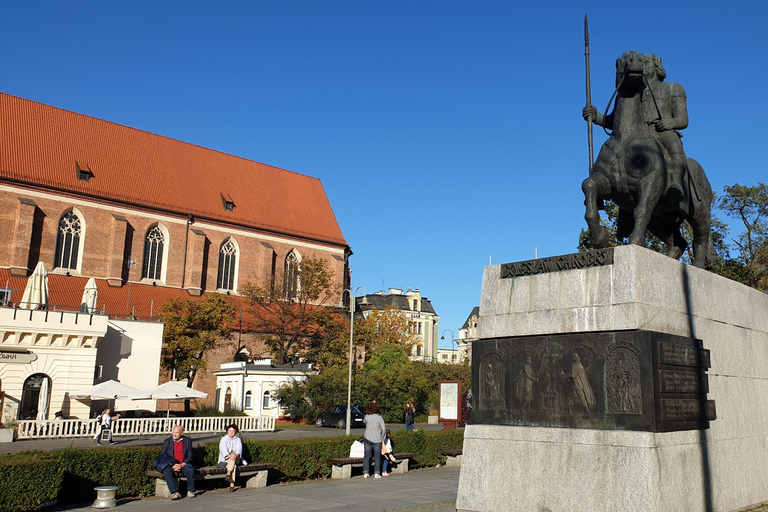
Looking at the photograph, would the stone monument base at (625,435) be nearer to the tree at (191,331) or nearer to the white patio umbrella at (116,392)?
the white patio umbrella at (116,392)

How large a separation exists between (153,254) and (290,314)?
1114 cm

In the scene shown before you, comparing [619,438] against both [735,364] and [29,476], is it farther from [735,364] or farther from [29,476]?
[29,476]

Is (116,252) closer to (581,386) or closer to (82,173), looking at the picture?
(82,173)

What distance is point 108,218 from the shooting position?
46250 mm

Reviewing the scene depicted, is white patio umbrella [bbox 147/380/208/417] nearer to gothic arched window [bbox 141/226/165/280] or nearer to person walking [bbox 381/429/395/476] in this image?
person walking [bbox 381/429/395/476]

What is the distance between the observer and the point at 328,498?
1116 cm

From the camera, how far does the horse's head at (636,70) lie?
9422 mm

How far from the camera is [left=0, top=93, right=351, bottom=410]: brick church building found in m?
42.5

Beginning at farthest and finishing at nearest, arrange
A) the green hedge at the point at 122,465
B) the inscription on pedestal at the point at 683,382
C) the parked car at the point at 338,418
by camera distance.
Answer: the parked car at the point at 338,418 → the green hedge at the point at 122,465 → the inscription on pedestal at the point at 683,382

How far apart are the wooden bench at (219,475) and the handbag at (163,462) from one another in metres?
0.12

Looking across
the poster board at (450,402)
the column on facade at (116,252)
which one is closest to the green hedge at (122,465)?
the poster board at (450,402)

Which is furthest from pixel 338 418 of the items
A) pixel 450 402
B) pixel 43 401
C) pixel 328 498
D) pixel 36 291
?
pixel 328 498

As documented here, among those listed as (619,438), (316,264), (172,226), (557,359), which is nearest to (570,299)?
(557,359)

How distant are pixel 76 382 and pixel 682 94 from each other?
95.7 ft
